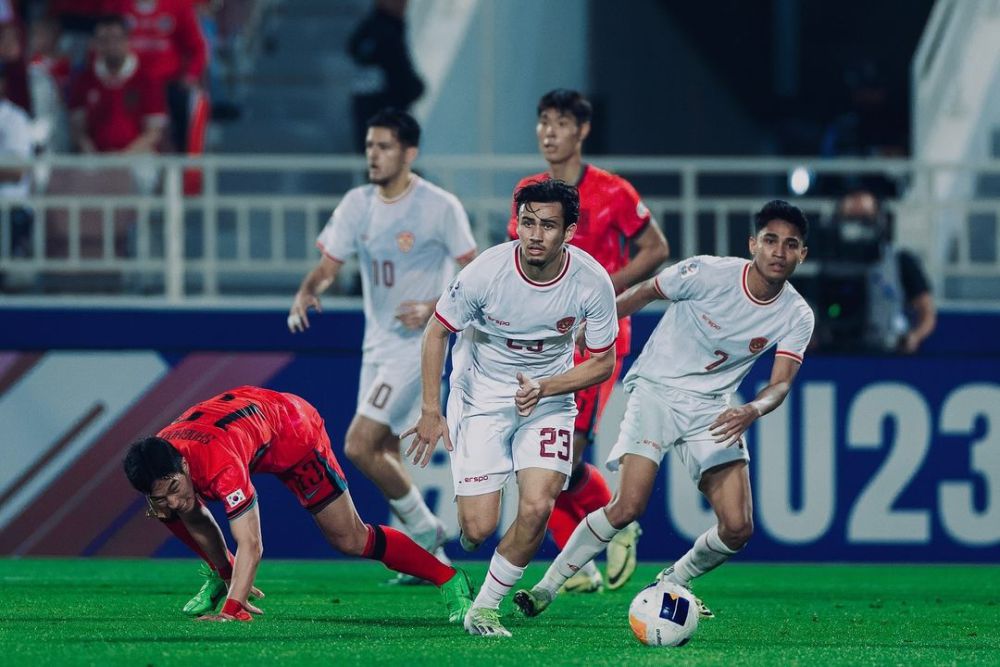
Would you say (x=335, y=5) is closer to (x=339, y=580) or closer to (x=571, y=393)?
(x=339, y=580)

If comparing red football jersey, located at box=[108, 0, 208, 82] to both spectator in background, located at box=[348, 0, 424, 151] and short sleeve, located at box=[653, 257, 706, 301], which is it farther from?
short sleeve, located at box=[653, 257, 706, 301]

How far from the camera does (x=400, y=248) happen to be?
10.7 meters

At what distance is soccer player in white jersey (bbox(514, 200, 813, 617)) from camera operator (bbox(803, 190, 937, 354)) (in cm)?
349

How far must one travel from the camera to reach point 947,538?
1295cm

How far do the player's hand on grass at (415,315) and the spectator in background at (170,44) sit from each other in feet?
16.3

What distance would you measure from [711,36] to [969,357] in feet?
36.9

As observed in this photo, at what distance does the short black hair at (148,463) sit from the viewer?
784 cm

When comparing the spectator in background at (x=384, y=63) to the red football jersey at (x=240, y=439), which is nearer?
the red football jersey at (x=240, y=439)

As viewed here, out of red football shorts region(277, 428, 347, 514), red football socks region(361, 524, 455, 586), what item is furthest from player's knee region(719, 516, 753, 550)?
red football shorts region(277, 428, 347, 514)

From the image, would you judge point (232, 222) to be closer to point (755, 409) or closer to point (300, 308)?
point (300, 308)

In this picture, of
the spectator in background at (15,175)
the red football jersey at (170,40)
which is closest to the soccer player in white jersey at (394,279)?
the spectator in background at (15,175)

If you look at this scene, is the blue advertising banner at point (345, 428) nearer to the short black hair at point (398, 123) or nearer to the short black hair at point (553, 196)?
the short black hair at point (398, 123)

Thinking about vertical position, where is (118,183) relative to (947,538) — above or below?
above

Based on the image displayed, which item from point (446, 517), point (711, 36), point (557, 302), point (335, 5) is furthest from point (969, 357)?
point (711, 36)
